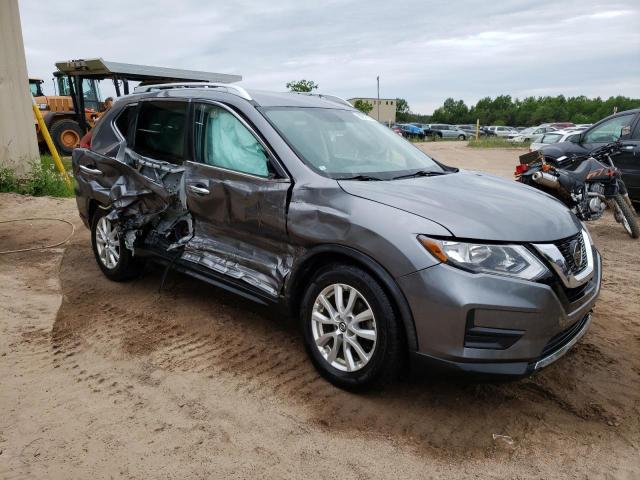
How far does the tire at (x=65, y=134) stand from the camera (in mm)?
16438

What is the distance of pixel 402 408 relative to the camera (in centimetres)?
305

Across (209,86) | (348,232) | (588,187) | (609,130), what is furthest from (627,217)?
(209,86)

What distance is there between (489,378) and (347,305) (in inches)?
33.2

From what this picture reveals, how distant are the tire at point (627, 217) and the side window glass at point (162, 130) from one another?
18.8ft

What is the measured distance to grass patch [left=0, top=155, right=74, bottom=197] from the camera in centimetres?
958

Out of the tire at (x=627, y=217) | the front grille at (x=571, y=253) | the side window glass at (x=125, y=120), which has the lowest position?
the tire at (x=627, y=217)

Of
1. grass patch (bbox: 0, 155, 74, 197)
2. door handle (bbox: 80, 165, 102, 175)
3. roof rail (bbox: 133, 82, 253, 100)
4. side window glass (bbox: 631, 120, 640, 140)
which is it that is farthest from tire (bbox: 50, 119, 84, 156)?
side window glass (bbox: 631, 120, 640, 140)

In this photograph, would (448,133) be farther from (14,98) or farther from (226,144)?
(226,144)

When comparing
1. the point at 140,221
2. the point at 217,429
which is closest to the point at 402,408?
the point at 217,429

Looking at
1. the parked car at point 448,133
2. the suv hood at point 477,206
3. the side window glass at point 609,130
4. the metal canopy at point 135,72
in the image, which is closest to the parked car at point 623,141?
the side window glass at point 609,130

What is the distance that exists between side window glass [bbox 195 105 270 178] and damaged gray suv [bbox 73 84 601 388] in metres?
0.01

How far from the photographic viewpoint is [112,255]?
Answer: 504 cm

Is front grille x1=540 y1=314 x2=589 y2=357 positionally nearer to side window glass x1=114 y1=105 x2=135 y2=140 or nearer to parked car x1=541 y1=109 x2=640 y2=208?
side window glass x1=114 y1=105 x2=135 y2=140

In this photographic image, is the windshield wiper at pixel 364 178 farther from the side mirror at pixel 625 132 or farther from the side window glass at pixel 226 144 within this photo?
the side mirror at pixel 625 132
